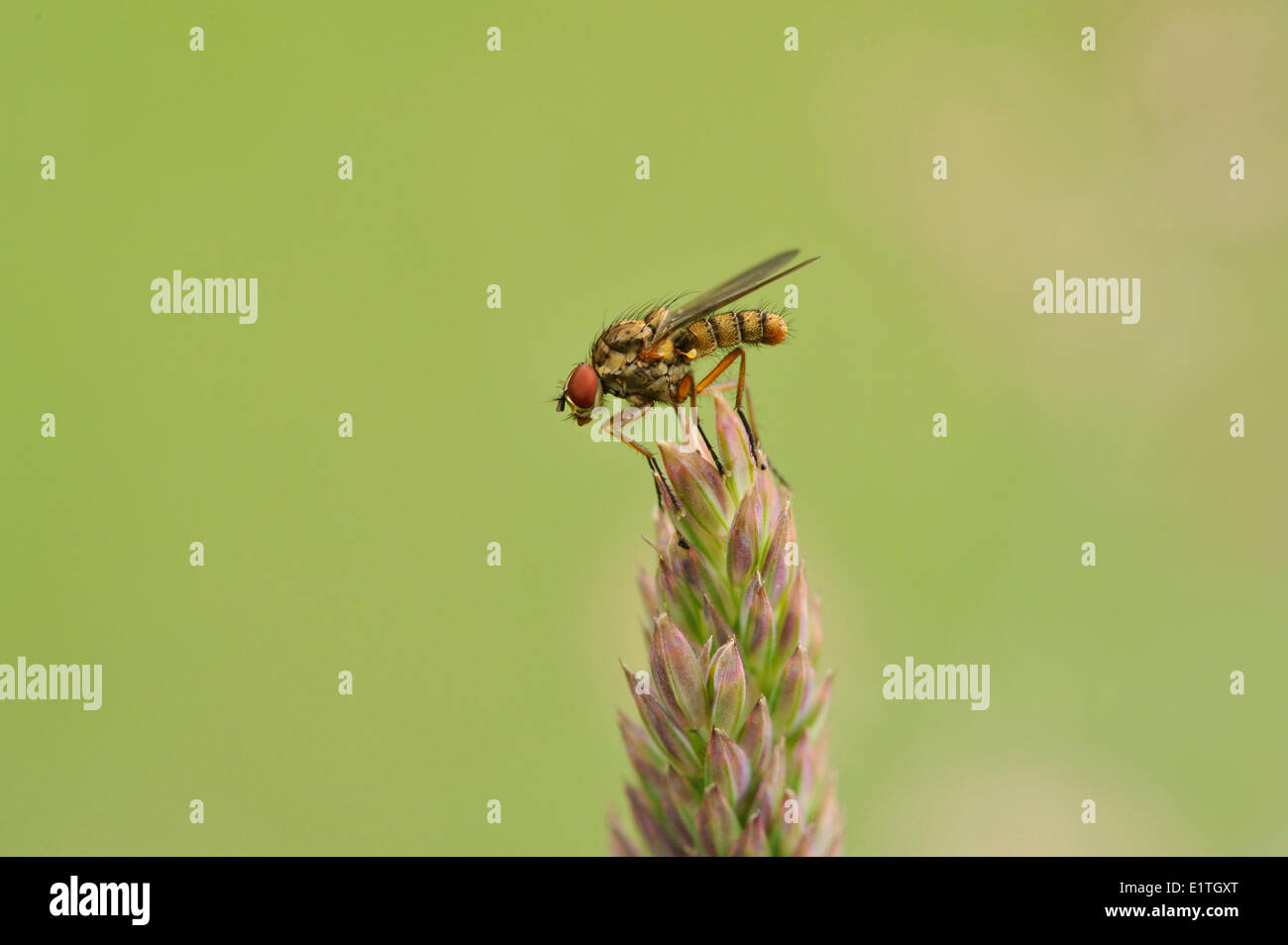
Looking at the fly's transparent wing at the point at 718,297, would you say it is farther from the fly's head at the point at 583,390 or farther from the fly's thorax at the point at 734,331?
the fly's head at the point at 583,390

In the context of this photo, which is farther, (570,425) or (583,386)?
(570,425)

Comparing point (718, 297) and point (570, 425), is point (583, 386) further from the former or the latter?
point (570, 425)

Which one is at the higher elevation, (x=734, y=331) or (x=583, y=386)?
(x=734, y=331)

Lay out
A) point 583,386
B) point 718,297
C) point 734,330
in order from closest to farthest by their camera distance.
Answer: point 583,386
point 718,297
point 734,330

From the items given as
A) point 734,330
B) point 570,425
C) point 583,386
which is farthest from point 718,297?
point 570,425

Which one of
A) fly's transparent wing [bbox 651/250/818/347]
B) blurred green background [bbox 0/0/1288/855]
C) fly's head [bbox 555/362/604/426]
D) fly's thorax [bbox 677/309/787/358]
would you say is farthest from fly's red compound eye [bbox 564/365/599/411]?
blurred green background [bbox 0/0/1288/855]

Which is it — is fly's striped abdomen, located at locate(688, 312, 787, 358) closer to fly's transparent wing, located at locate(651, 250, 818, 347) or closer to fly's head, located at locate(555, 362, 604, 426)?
fly's transparent wing, located at locate(651, 250, 818, 347)

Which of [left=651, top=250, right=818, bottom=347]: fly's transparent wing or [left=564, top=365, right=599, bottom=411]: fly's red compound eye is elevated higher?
[left=651, top=250, right=818, bottom=347]: fly's transparent wing

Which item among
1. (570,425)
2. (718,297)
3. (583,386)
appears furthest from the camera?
(570,425)

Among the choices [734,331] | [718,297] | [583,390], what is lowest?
[583,390]
